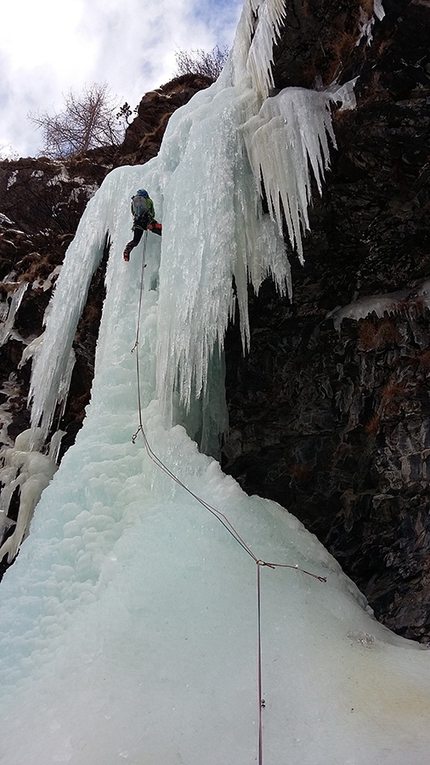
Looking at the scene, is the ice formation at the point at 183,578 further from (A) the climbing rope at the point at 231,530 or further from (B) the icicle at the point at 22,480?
(B) the icicle at the point at 22,480

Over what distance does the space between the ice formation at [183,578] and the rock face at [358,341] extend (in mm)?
452

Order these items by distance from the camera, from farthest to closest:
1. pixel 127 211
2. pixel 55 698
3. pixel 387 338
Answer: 1. pixel 127 211
2. pixel 387 338
3. pixel 55 698

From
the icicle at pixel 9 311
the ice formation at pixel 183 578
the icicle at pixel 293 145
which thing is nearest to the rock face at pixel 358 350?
the icicle at pixel 293 145

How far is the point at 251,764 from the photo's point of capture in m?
1.60

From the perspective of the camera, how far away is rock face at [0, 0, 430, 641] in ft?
10.8

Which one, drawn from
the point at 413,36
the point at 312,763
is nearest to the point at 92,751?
the point at 312,763

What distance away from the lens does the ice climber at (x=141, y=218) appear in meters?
4.12

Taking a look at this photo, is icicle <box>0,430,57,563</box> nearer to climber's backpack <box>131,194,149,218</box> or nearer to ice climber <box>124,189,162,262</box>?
ice climber <box>124,189,162,262</box>

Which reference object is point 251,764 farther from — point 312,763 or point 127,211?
point 127,211

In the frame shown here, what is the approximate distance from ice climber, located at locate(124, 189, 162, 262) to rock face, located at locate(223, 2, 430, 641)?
112 centimetres

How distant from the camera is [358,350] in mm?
4375

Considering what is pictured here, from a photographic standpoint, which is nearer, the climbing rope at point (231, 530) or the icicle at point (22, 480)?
the climbing rope at point (231, 530)

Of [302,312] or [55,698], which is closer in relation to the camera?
[55,698]

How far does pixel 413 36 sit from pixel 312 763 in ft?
12.5
